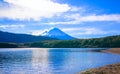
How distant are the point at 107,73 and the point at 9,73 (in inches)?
950

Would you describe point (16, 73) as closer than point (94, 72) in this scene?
No

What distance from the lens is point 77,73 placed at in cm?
6147

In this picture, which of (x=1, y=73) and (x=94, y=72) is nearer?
(x=94, y=72)

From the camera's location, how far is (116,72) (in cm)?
5625

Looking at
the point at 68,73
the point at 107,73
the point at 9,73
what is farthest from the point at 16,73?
the point at 107,73

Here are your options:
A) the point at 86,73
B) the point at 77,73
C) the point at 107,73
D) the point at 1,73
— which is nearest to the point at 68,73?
A: the point at 77,73

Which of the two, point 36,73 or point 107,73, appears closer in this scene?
point 107,73

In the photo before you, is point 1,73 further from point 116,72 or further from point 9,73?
point 116,72

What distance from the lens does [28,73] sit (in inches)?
2514

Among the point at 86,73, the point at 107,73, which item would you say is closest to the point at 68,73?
the point at 86,73

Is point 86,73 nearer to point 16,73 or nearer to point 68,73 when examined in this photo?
point 68,73

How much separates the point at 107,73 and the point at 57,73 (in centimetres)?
1331

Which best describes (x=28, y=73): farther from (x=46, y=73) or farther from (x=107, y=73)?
(x=107, y=73)

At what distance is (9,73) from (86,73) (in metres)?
19.3
